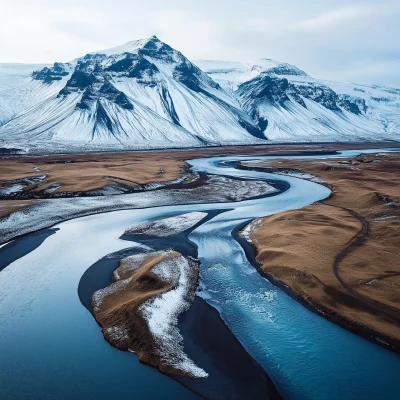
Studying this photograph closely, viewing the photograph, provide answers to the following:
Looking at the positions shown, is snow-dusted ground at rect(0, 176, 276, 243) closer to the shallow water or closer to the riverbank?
the shallow water

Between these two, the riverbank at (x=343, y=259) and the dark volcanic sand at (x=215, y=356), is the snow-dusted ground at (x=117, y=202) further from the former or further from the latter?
the dark volcanic sand at (x=215, y=356)

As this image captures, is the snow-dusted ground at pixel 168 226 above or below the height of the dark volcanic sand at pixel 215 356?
below

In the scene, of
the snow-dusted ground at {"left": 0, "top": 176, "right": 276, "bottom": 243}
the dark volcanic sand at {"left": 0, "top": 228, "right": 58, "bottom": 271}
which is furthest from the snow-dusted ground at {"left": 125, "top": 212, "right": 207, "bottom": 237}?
the snow-dusted ground at {"left": 0, "top": 176, "right": 276, "bottom": 243}

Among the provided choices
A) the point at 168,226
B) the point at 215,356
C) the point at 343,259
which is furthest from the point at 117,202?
the point at 215,356

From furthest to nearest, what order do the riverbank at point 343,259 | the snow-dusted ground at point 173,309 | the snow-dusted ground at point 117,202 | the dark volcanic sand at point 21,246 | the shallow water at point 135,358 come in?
the snow-dusted ground at point 117,202 → the dark volcanic sand at point 21,246 → the riverbank at point 343,259 → the snow-dusted ground at point 173,309 → the shallow water at point 135,358

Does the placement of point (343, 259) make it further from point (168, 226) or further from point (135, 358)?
point (168, 226)

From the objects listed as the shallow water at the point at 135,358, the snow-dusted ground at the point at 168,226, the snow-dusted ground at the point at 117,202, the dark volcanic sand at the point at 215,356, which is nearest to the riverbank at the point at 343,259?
the shallow water at the point at 135,358

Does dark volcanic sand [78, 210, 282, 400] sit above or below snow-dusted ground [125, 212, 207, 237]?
above
